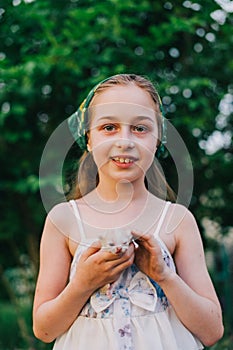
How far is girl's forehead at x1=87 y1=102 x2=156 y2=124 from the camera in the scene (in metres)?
1.33

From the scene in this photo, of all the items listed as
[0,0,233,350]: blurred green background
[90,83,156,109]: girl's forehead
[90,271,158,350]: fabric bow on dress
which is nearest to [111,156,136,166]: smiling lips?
[90,83,156,109]: girl's forehead

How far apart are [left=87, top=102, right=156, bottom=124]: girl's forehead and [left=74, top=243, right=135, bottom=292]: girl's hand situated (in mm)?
310

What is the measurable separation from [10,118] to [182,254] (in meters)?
2.12

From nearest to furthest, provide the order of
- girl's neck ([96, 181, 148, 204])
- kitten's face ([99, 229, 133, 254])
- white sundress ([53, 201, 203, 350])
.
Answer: kitten's face ([99, 229, 133, 254]) → white sundress ([53, 201, 203, 350]) → girl's neck ([96, 181, 148, 204])

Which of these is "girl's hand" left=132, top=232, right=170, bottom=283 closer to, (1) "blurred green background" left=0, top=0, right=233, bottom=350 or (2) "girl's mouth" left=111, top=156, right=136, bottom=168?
(2) "girl's mouth" left=111, top=156, right=136, bottom=168

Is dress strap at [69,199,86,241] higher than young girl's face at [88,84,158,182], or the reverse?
young girl's face at [88,84,158,182]

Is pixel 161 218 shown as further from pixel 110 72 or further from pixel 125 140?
pixel 110 72

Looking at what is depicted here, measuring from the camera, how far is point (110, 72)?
2.87 metres

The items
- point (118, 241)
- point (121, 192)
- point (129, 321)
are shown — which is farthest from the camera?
point (121, 192)

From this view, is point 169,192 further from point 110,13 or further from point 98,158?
point 110,13

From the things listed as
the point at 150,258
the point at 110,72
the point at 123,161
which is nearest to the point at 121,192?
the point at 123,161

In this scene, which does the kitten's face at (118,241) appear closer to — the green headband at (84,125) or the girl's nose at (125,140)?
the girl's nose at (125,140)

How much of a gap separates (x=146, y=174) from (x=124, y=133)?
0.77 ft

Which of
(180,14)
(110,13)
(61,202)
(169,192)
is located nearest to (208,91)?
(180,14)
